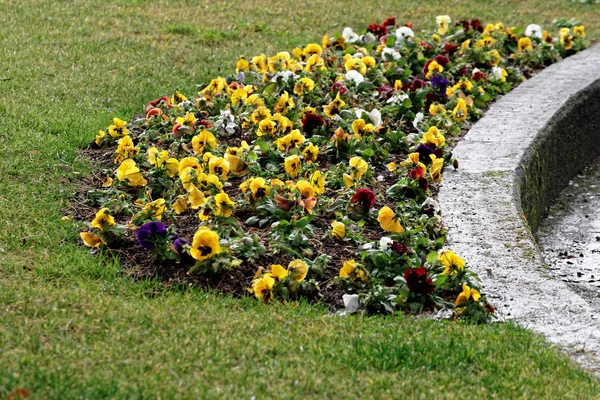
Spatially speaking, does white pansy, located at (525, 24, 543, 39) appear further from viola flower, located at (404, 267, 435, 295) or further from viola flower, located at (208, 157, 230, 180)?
viola flower, located at (404, 267, 435, 295)

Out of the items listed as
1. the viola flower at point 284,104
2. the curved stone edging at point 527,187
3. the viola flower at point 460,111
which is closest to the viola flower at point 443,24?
the curved stone edging at point 527,187

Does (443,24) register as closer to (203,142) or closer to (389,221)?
(203,142)

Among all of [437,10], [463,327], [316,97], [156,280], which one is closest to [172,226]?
[156,280]

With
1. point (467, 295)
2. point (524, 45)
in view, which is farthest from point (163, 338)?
point (524, 45)

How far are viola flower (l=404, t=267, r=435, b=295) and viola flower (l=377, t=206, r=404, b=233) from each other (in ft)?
1.75

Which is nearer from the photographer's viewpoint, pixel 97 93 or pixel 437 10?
pixel 97 93

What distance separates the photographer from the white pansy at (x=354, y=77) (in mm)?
6316

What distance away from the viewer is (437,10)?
959cm

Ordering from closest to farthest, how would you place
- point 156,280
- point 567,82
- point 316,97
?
point 156,280 → point 316,97 → point 567,82

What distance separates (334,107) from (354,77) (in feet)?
2.06

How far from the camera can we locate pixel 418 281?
3740mm

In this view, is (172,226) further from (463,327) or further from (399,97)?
(399,97)

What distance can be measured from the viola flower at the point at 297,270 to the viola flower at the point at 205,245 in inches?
12.0

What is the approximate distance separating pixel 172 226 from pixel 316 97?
216cm
